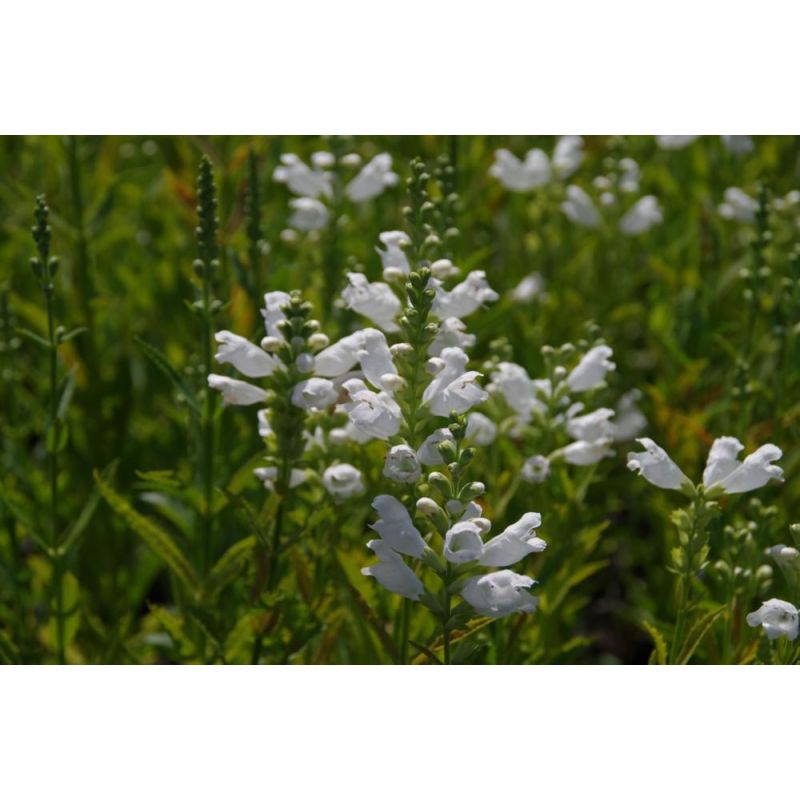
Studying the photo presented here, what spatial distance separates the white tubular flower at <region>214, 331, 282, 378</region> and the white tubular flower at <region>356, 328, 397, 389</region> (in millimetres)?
271

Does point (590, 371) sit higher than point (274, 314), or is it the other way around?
point (274, 314)

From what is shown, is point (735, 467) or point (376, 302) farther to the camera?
point (376, 302)

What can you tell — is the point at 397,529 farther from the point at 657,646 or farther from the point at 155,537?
the point at 155,537

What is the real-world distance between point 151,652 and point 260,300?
54.6 inches

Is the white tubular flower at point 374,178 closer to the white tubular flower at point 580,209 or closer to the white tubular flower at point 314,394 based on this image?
the white tubular flower at point 580,209

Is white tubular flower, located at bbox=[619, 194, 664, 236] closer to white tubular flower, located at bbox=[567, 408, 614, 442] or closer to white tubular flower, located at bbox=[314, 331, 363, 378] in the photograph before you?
white tubular flower, located at bbox=[567, 408, 614, 442]

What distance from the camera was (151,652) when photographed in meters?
4.02

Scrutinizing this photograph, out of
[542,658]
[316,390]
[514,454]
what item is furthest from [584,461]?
[316,390]

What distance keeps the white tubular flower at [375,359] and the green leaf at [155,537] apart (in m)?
0.85

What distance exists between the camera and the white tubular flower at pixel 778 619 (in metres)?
2.44

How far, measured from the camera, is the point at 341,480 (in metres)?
2.93

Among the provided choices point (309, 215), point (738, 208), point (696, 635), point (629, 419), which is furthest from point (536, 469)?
point (738, 208)

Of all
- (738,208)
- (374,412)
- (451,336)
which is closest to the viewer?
(374,412)

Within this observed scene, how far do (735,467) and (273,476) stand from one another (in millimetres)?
1121
